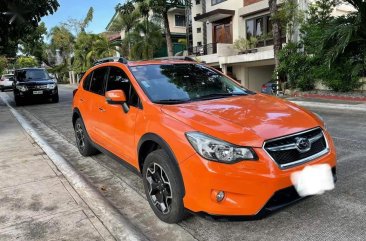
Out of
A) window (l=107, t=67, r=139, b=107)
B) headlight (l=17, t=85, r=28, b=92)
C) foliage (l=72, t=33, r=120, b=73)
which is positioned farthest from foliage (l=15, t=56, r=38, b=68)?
window (l=107, t=67, r=139, b=107)

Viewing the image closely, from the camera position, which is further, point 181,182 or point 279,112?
point 279,112

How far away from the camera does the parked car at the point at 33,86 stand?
680 inches

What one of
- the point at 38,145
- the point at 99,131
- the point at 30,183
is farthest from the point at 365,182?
the point at 38,145

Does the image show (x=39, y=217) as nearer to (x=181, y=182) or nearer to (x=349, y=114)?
(x=181, y=182)

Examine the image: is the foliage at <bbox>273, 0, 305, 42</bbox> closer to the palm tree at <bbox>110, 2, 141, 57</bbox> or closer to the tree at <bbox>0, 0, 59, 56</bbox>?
the tree at <bbox>0, 0, 59, 56</bbox>

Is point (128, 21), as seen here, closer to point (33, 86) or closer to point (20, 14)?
point (33, 86)

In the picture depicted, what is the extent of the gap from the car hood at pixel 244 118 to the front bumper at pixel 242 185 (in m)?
0.21

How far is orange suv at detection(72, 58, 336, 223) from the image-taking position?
3059 millimetres

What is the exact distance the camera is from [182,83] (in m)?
4.53

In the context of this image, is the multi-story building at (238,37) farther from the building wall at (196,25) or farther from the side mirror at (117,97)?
the side mirror at (117,97)

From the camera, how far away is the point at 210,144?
3123 mm

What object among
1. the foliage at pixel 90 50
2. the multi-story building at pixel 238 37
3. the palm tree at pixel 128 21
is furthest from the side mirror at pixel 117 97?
the foliage at pixel 90 50

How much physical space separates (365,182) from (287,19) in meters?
13.6

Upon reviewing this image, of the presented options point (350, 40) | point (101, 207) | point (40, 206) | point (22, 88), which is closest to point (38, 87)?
point (22, 88)
